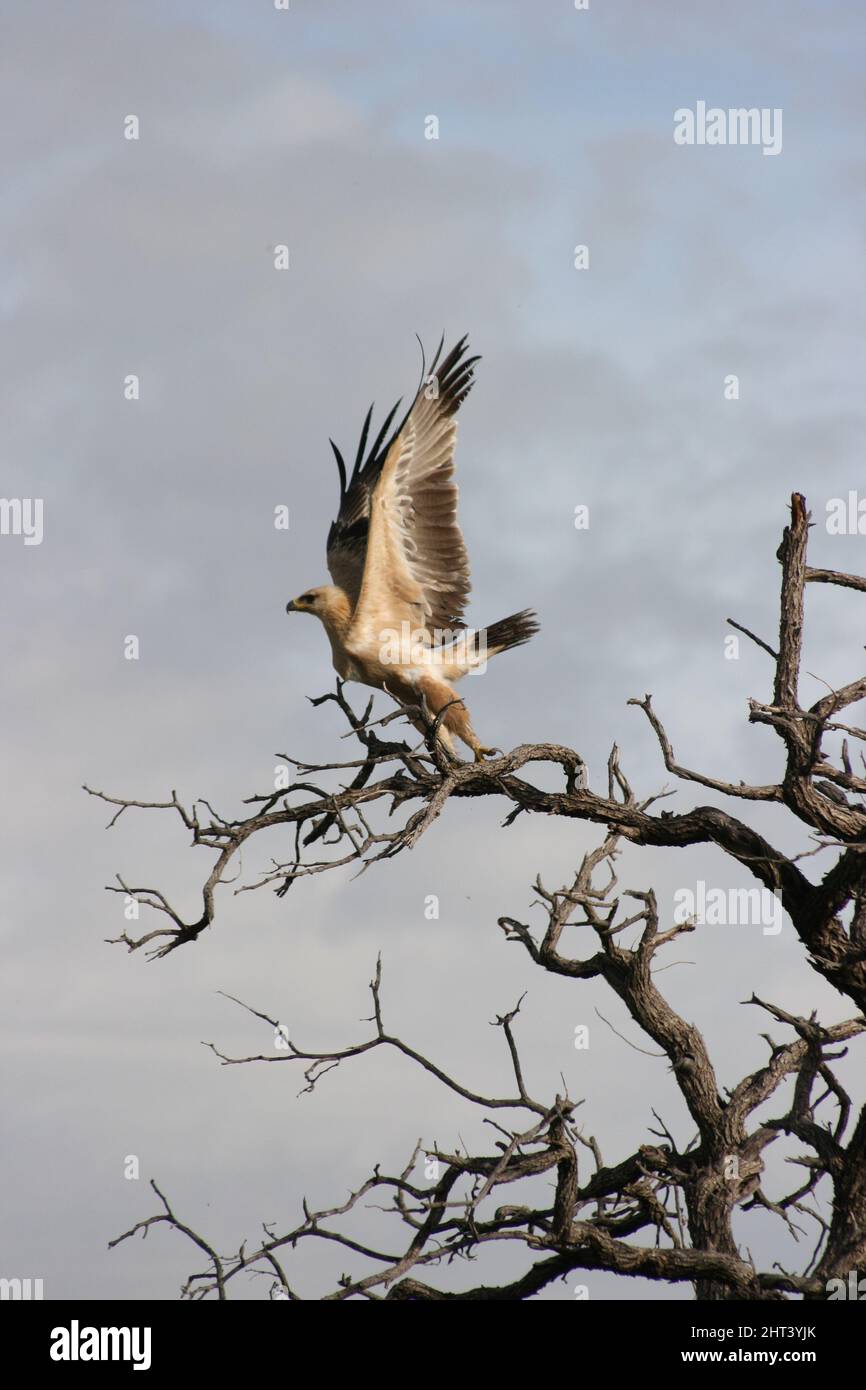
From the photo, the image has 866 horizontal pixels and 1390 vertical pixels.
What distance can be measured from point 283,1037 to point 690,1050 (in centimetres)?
180

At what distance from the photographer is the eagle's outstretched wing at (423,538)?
8250mm

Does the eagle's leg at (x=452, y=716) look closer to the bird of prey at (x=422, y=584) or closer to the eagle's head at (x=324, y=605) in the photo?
the bird of prey at (x=422, y=584)

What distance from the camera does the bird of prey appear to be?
8.21 meters

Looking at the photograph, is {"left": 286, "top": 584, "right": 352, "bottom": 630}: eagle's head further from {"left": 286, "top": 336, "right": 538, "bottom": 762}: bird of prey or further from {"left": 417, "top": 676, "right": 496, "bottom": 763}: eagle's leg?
{"left": 417, "top": 676, "right": 496, "bottom": 763}: eagle's leg

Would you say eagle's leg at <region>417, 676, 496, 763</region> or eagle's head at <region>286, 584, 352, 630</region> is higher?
eagle's head at <region>286, 584, 352, 630</region>

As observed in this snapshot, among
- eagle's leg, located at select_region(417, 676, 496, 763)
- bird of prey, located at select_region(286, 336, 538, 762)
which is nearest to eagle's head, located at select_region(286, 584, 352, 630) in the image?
bird of prey, located at select_region(286, 336, 538, 762)

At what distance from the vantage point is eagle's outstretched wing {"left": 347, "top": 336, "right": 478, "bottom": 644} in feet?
27.1

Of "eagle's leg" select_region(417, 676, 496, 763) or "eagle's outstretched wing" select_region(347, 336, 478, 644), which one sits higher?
"eagle's outstretched wing" select_region(347, 336, 478, 644)

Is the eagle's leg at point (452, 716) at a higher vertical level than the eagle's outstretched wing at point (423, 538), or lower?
lower

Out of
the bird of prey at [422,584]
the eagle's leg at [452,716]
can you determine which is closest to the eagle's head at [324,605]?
the bird of prey at [422,584]

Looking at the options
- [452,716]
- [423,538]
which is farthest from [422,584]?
[452,716]

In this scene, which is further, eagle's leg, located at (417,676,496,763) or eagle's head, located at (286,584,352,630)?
eagle's head, located at (286,584,352,630)
